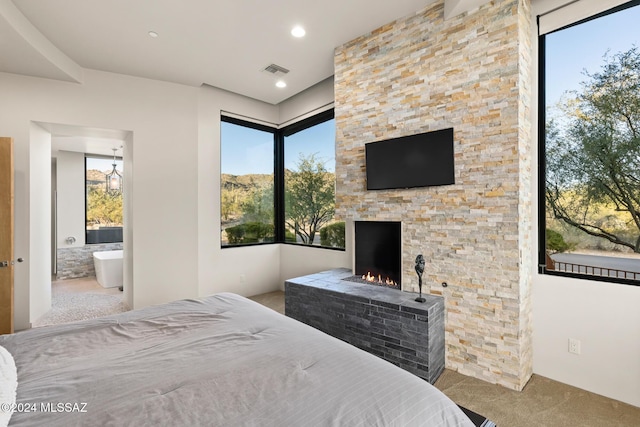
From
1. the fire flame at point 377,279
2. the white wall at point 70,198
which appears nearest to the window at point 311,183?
the fire flame at point 377,279

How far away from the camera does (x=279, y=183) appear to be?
17.5 feet

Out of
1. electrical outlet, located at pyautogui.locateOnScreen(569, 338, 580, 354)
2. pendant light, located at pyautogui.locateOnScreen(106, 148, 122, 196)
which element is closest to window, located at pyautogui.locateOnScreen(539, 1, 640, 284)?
electrical outlet, located at pyautogui.locateOnScreen(569, 338, 580, 354)

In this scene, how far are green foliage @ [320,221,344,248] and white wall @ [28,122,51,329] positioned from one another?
3.42m

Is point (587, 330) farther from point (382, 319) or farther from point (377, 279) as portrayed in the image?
point (377, 279)

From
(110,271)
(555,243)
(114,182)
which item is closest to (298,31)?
(555,243)

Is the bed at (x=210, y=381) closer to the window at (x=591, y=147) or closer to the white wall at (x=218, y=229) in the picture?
the window at (x=591, y=147)

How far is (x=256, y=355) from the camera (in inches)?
54.0

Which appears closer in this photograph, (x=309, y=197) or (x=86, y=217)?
(x=309, y=197)

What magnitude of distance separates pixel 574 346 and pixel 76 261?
25.9 feet

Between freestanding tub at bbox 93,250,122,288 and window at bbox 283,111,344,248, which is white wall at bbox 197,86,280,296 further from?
freestanding tub at bbox 93,250,122,288

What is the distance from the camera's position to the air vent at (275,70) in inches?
148

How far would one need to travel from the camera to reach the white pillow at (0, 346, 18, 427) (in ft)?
3.06

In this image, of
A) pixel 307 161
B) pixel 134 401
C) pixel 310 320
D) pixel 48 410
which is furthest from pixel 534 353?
pixel 307 161

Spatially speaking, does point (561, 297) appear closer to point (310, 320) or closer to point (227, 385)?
point (310, 320)
